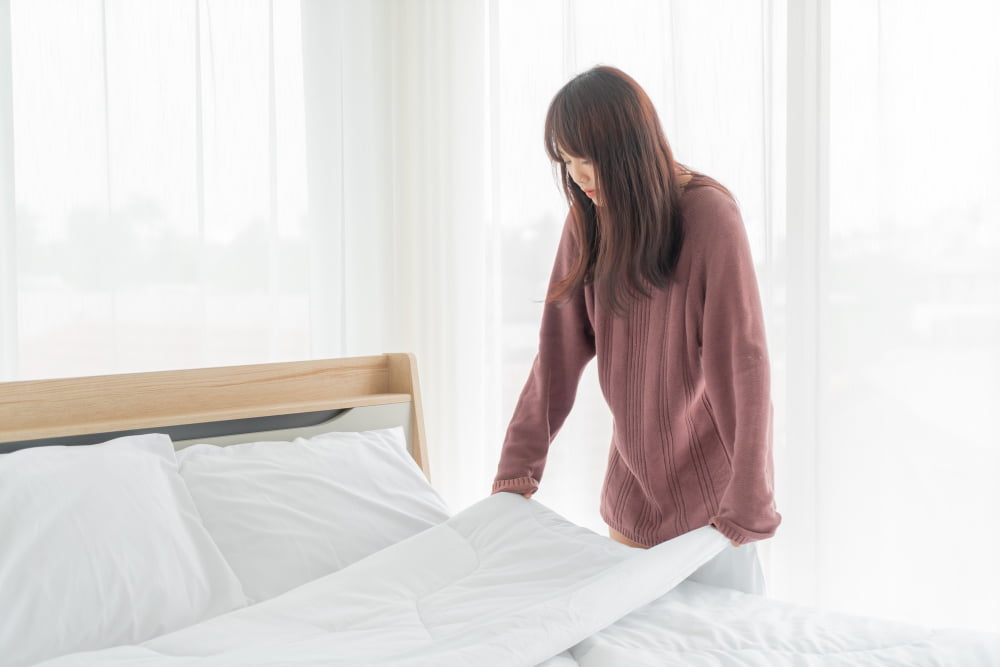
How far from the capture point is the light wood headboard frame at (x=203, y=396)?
4.88 ft

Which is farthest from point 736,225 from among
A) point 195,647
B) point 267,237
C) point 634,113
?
point 267,237

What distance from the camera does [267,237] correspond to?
2.29 meters

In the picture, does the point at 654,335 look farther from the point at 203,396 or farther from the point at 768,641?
the point at 203,396

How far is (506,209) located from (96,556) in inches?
62.3

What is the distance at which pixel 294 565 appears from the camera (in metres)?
1.40

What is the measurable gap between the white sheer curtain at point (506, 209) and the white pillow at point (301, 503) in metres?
0.68

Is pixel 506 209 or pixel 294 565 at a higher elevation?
pixel 506 209

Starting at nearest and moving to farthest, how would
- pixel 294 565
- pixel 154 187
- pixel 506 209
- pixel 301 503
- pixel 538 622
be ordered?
pixel 538 622
pixel 294 565
pixel 301 503
pixel 154 187
pixel 506 209

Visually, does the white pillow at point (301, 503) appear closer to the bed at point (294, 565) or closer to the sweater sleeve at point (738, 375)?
the bed at point (294, 565)

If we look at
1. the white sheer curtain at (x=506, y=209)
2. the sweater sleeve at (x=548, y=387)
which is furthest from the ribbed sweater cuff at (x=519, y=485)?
the white sheer curtain at (x=506, y=209)

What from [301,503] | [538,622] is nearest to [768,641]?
[538,622]

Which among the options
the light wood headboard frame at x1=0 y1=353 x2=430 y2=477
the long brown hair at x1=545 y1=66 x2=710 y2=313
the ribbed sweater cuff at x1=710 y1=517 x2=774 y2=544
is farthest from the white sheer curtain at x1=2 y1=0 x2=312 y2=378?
the ribbed sweater cuff at x1=710 y1=517 x2=774 y2=544

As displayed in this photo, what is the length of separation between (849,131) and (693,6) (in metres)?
0.53

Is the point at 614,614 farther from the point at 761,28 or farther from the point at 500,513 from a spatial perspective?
the point at 761,28
